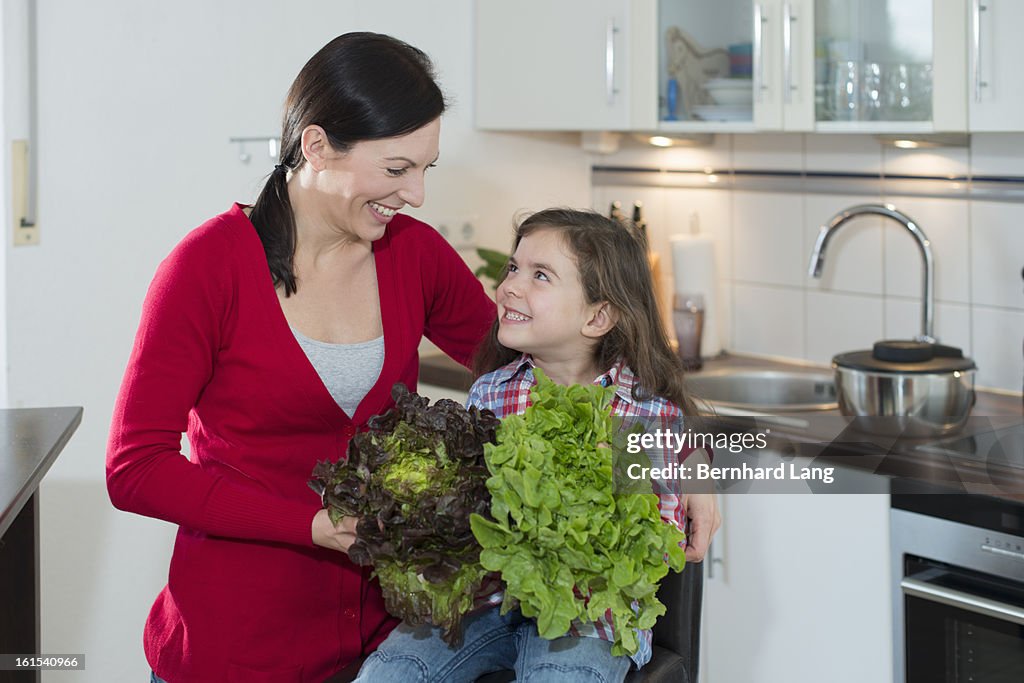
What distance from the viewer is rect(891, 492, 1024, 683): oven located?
2004 mm

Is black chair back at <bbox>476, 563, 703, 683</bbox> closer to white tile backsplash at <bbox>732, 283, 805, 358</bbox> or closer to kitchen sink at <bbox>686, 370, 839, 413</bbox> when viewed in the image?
kitchen sink at <bbox>686, 370, 839, 413</bbox>

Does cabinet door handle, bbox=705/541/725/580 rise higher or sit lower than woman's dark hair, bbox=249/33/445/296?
lower

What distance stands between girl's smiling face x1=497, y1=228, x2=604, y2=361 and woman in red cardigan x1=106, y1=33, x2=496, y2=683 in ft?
0.49

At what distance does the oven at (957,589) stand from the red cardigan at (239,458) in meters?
0.99

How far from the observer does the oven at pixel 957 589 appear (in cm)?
200

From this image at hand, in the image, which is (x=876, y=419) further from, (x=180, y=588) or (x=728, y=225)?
(x=180, y=588)

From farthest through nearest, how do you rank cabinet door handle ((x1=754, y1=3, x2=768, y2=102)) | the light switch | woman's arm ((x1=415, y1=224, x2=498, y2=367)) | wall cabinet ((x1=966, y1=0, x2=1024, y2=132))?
cabinet door handle ((x1=754, y1=3, x2=768, y2=102)) → the light switch → wall cabinet ((x1=966, y1=0, x2=1024, y2=132)) → woman's arm ((x1=415, y1=224, x2=498, y2=367))

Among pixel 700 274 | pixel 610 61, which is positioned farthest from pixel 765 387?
pixel 610 61

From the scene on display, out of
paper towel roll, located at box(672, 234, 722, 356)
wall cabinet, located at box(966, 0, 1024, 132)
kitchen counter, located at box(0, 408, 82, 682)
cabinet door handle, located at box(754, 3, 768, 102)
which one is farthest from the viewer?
paper towel roll, located at box(672, 234, 722, 356)

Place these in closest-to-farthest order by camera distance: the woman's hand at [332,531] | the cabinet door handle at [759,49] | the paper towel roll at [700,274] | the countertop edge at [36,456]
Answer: the countertop edge at [36,456] → the woman's hand at [332,531] → the cabinet door handle at [759,49] → the paper towel roll at [700,274]

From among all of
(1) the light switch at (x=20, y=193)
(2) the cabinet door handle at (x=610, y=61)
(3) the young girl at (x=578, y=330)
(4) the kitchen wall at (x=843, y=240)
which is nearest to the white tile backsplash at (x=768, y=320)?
(4) the kitchen wall at (x=843, y=240)

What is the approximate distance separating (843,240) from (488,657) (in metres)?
1.61
